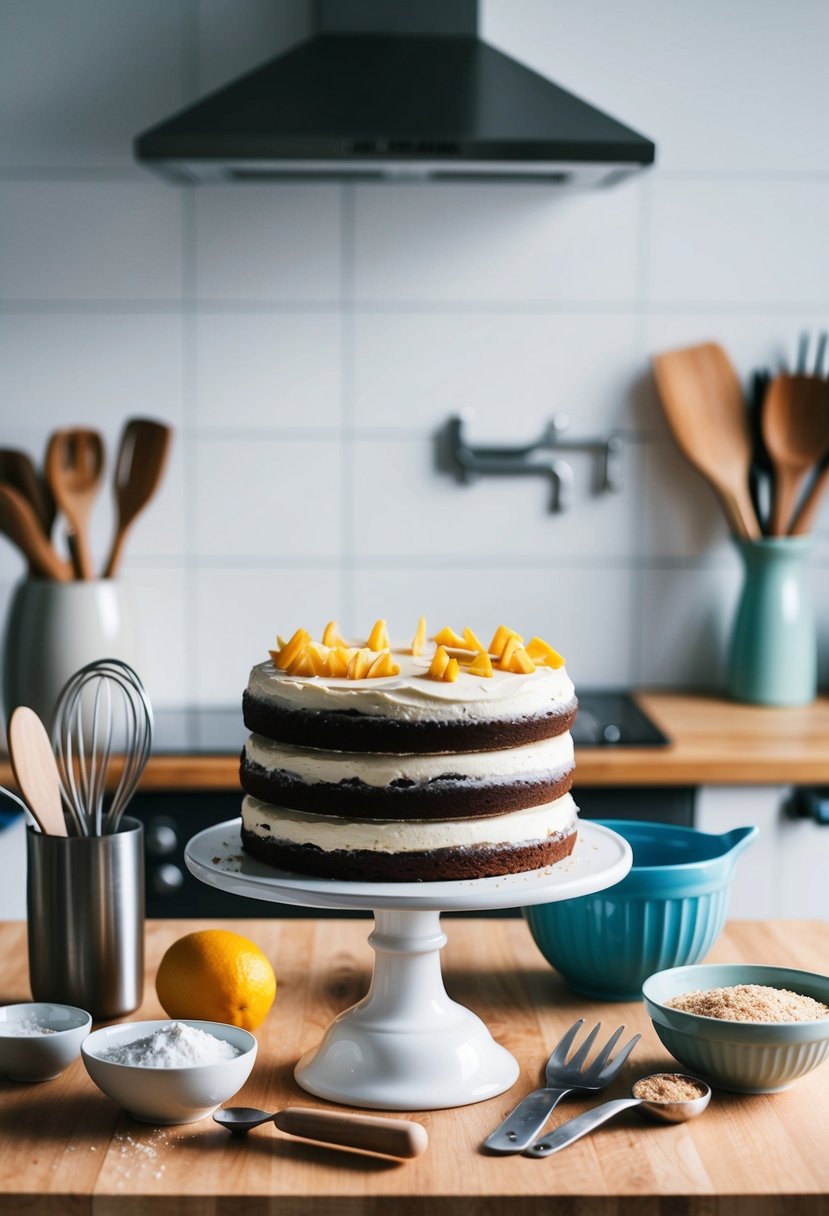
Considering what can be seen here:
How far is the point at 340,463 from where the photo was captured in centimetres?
257

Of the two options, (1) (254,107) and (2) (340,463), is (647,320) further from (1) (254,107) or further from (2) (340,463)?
(1) (254,107)

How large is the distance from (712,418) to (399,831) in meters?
1.68

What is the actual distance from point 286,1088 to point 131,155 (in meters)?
1.93

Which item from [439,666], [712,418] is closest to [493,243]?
[712,418]

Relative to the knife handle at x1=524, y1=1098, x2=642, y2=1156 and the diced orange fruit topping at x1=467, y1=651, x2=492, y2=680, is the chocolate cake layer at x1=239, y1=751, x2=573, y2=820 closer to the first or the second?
the diced orange fruit topping at x1=467, y1=651, x2=492, y2=680

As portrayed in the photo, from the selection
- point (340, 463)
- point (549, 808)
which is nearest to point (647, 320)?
point (340, 463)

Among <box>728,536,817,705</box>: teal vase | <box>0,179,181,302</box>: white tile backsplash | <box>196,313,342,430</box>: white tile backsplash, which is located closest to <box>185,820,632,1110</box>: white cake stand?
<box>728,536,817,705</box>: teal vase

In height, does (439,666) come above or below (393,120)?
below

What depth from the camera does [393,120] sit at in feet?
6.61

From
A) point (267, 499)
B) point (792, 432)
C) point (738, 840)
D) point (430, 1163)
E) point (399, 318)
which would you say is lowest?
point (430, 1163)

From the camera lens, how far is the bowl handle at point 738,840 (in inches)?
48.4

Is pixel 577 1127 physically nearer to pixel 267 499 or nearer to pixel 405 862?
pixel 405 862

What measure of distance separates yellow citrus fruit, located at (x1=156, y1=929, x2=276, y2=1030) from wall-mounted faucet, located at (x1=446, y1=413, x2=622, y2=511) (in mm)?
1562

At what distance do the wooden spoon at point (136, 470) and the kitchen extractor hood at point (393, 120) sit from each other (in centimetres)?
43
